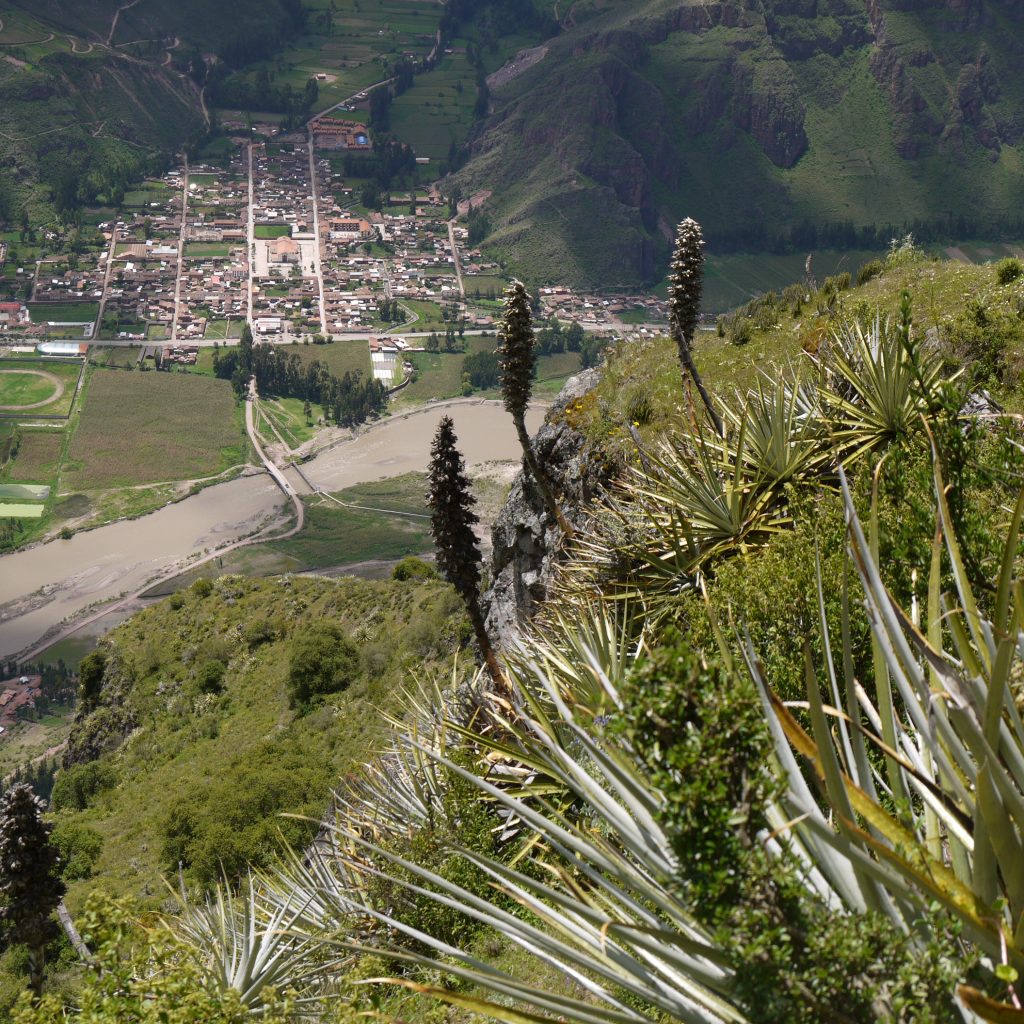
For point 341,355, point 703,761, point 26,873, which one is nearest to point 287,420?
point 341,355

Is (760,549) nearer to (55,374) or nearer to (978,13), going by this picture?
(55,374)

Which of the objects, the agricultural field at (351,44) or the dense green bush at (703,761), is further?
the agricultural field at (351,44)

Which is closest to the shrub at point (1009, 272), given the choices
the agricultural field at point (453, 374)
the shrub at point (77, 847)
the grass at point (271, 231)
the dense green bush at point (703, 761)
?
the dense green bush at point (703, 761)

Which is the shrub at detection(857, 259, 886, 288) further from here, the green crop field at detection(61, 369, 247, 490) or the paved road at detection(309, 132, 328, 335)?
the paved road at detection(309, 132, 328, 335)

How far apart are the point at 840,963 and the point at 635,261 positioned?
12655cm

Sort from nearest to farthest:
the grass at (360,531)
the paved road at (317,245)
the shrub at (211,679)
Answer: the shrub at (211,679) < the grass at (360,531) < the paved road at (317,245)

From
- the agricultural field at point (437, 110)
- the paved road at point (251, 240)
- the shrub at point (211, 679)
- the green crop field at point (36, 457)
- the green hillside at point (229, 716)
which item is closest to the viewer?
the green hillside at point (229, 716)

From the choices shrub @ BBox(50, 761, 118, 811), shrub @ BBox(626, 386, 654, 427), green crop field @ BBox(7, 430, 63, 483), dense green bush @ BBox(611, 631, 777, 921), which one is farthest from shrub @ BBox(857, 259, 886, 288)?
green crop field @ BBox(7, 430, 63, 483)

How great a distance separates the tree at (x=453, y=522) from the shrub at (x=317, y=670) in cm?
1584

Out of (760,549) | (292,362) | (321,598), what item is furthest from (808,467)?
(292,362)

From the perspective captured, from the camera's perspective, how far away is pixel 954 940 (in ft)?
11.3

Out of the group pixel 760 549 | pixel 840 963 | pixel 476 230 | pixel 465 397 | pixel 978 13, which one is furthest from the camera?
pixel 978 13

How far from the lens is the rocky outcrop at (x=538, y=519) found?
54.2 feet

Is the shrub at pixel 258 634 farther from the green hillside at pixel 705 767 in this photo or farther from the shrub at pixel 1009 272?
the shrub at pixel 1009 272
